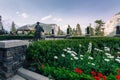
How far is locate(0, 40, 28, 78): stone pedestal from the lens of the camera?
259 inches

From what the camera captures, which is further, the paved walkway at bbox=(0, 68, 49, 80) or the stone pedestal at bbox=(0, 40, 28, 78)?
the paved walkway at bbox=(0, 68, 49, 80)

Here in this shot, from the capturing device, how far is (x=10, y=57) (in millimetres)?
6781

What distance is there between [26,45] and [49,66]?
3.80ft

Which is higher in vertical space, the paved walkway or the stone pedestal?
the stone pedestal

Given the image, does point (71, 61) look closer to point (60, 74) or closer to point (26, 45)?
point (60, 74)

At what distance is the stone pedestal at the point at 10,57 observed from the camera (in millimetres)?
6574

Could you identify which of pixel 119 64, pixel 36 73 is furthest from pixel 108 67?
pixel 36 73

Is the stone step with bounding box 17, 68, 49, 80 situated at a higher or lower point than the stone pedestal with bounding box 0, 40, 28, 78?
lower

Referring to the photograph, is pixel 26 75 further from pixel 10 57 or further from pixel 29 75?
pixel 10 57

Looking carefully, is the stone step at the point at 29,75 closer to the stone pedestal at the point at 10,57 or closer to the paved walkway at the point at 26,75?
the paved walkway at the point at 26,75

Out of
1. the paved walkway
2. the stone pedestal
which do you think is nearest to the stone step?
the paved walkway

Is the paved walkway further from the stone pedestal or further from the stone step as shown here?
the stone pedestal

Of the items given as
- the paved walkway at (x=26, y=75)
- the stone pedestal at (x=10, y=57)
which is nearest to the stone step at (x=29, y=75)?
the paved walkway at (x=26, y=75)

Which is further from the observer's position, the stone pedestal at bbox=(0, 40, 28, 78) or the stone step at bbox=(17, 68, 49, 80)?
the stone step at bbox=(17, 68, 49, 80)
